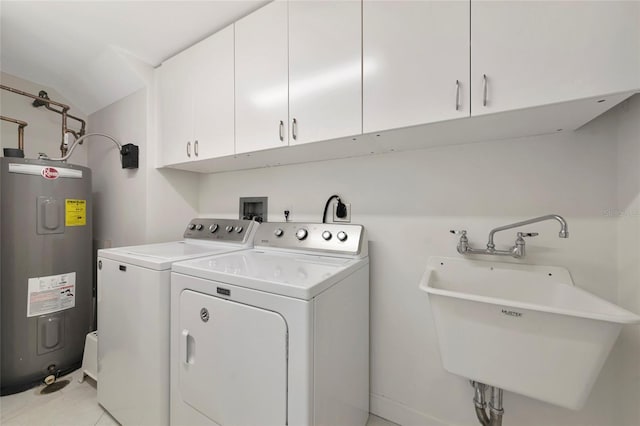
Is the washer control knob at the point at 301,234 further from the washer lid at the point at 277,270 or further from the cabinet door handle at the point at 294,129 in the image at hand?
the cabinet door handle at the point at 294,129

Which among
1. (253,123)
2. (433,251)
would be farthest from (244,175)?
(433,251)

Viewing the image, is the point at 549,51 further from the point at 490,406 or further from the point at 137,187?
the point at 137,187

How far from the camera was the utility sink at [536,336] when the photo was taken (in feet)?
2.44

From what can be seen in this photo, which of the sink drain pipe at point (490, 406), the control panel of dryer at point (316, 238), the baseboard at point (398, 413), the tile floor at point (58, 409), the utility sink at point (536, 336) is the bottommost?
the tile floor at point (58, 409)

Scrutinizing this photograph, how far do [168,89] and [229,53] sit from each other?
676 millimetres

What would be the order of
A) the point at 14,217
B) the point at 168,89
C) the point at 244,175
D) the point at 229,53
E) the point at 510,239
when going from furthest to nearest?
the point at 244,175, the point at 168,89, the point at 14,217, the point at 229,53, the point at 510,239

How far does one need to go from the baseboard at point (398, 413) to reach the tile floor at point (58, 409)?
0.04 metres

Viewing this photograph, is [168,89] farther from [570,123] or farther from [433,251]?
[570,123]

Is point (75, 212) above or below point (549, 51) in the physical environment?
below

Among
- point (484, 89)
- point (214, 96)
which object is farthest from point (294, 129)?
point (484, 89)

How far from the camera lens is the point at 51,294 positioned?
1734mm

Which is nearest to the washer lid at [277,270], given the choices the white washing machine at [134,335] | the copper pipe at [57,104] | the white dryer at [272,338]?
the white dryer at [272,338]

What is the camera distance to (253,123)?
1.41 m

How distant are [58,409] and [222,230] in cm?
145
